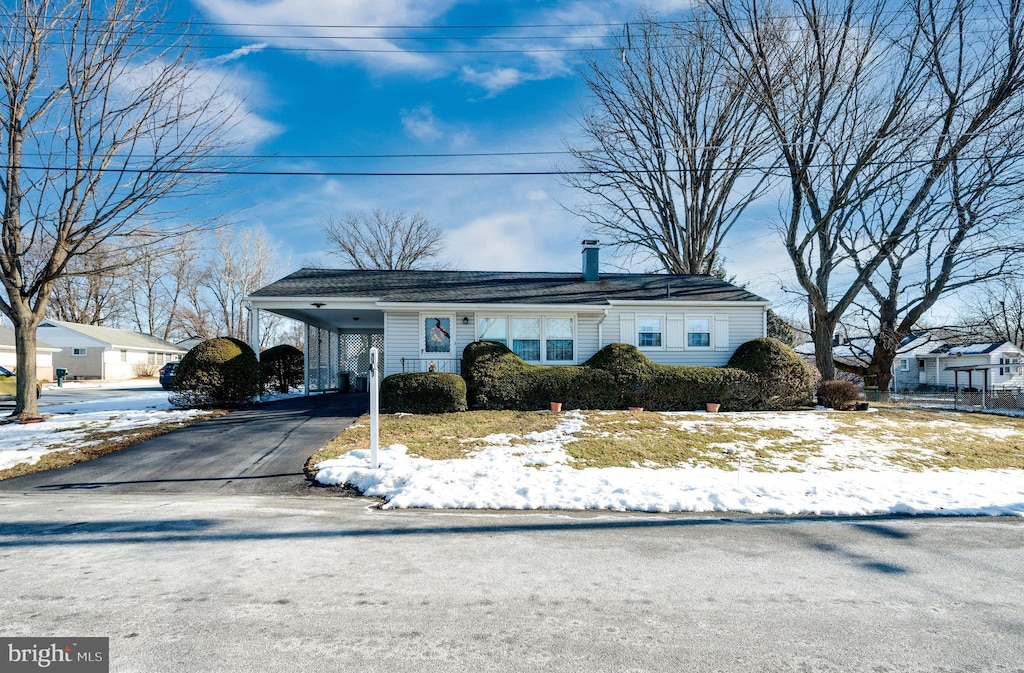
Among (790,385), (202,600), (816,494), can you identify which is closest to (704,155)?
(790,385)

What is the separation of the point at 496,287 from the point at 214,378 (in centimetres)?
893

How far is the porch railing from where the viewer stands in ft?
52.0

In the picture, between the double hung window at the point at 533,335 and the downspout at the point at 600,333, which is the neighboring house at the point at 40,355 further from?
the downspout at the point at 600,333

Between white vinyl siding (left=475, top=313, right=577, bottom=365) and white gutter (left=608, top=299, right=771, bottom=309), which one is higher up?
white gutter (left=608, top=299, right=771, bottom=309)

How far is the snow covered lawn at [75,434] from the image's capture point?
28.1ft

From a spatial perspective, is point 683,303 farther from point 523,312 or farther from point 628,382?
point 523,312

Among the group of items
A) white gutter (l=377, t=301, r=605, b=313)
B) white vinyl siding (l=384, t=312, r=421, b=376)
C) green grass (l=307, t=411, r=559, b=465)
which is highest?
white gutter (l=377, t=301, r=605, b=313)

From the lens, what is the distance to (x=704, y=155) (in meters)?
26.9

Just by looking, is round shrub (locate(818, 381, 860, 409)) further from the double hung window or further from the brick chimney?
the brick chimney

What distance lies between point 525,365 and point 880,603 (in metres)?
11.3

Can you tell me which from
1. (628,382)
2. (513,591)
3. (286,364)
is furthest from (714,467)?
(286,364)

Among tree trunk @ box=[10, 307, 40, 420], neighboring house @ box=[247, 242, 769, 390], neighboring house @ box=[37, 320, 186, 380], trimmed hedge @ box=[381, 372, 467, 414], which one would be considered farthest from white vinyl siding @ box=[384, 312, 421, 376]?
neighboring house @ box=[37, 320, 186, 380]

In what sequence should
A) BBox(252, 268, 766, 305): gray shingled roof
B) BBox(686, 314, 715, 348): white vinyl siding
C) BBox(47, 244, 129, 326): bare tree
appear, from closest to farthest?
BBox(252, 268, 766, 305): gray shingled roof → BBox(686, 314, 715, 348): white vinyl siding → BBox(47, 244, 129, 326): bare tree

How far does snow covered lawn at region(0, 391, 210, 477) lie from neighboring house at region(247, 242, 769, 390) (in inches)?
150
